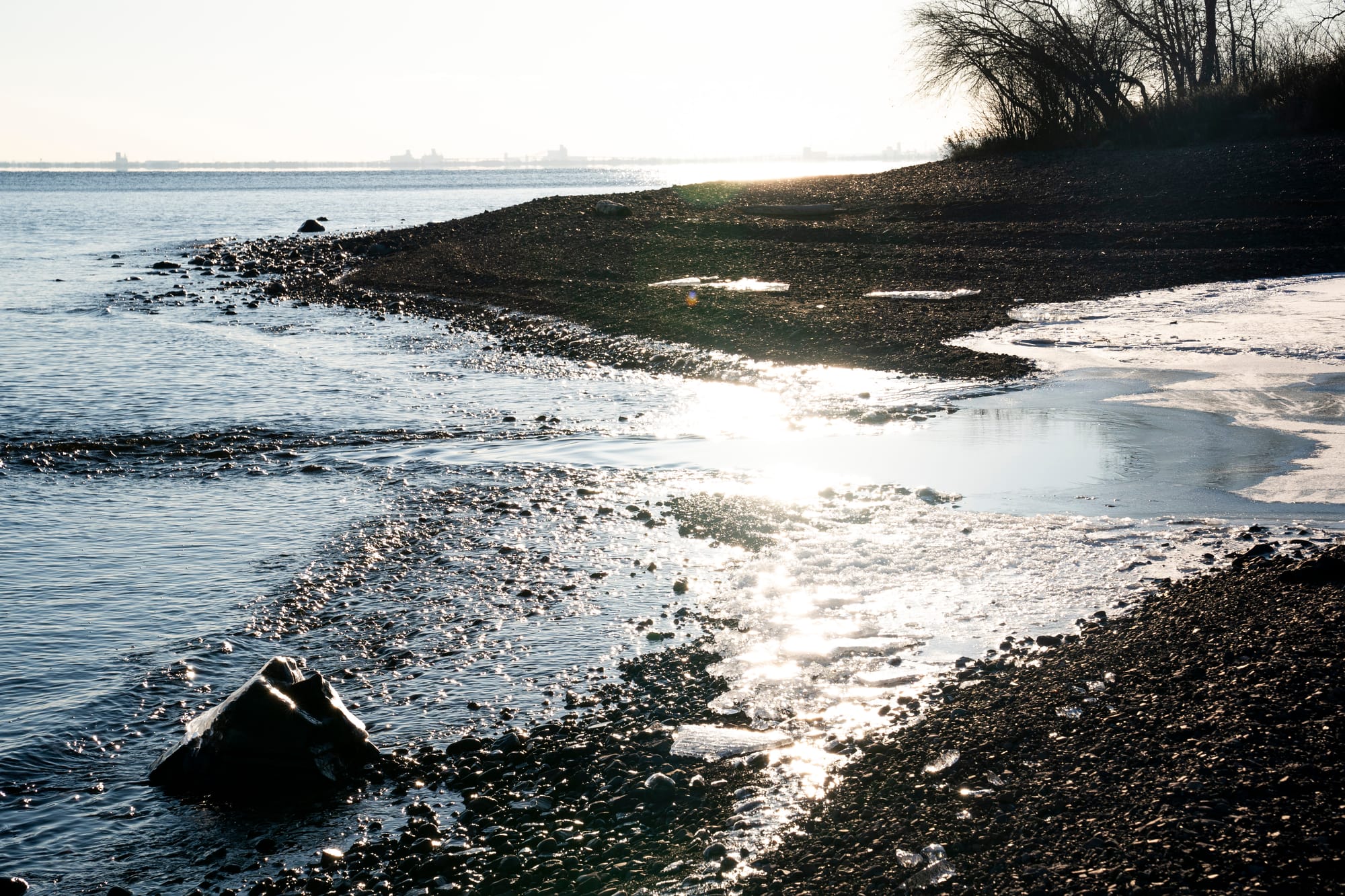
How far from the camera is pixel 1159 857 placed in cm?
307

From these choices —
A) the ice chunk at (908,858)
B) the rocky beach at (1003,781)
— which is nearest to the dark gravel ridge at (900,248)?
the rocky beach at (1003,781)

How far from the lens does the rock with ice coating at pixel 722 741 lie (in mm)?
4195

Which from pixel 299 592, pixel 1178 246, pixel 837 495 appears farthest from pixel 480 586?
pixel 1178 246

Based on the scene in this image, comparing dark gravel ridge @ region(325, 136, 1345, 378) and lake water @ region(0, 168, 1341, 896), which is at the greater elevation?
dark gravel ridge @ region(325, 136, 1345, 378)

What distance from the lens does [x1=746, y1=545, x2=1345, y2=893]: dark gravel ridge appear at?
3.08 metres

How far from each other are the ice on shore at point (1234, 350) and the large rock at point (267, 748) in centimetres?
577

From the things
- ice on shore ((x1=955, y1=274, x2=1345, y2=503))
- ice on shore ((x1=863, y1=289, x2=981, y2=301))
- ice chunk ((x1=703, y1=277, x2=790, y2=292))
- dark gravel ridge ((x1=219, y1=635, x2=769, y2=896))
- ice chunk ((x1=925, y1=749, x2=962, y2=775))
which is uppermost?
ice chunk ((x1=703, y1=277, x2=790, y2=292))

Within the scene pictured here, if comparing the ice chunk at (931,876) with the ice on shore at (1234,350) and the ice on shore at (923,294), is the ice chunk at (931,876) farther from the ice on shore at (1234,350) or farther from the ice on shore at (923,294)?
the ice on shore at (923,294)

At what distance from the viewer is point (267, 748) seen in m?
4.07

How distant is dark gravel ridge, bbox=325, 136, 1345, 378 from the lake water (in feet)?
8.83

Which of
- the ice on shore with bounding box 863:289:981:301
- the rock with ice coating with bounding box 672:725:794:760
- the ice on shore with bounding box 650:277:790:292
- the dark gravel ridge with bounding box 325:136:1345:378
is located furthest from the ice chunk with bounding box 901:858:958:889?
the ice on shore with bounding box 650:277:790:292

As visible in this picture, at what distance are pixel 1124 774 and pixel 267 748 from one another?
10.3 feet

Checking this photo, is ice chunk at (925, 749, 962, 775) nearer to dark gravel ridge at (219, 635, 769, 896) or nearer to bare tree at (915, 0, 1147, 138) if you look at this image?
dark gravel ridge at (219, 635, 769, 896)

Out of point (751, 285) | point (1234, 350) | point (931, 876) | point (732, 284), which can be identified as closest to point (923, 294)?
point (751, 285)
